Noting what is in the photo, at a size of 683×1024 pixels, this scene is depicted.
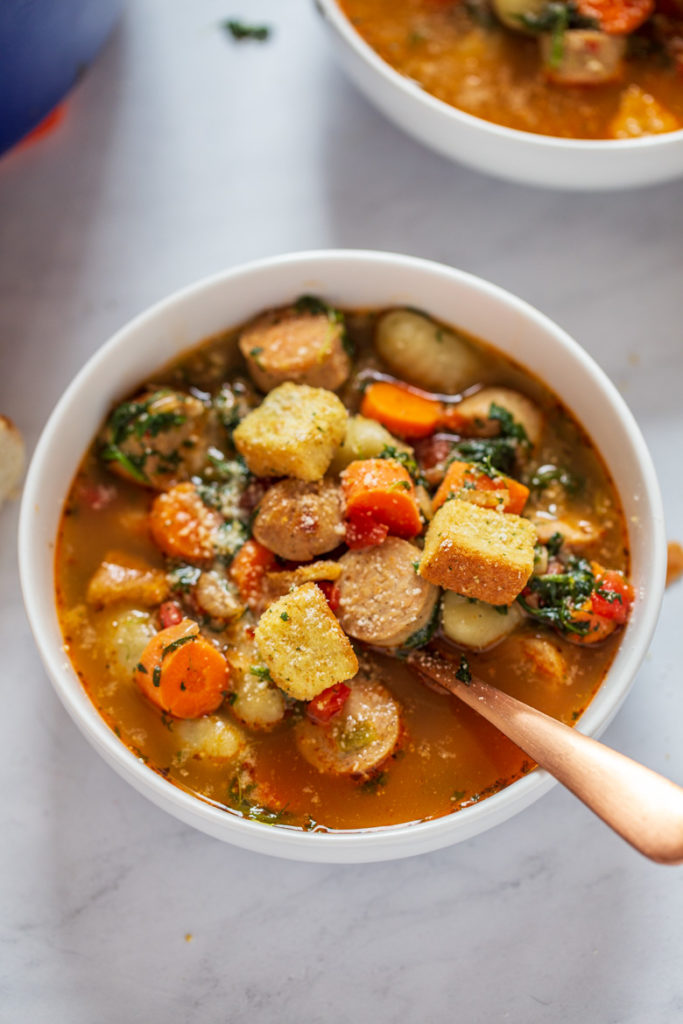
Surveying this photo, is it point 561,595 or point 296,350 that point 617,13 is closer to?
point 296,350

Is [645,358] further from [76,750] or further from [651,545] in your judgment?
[76,750]

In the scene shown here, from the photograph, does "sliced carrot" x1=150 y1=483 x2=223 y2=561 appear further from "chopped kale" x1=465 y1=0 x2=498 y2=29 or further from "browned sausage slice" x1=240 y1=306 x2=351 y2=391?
"chopped kale" x1=465 y1=0 x2=498 y2=29

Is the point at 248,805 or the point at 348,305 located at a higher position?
the point at 348,305

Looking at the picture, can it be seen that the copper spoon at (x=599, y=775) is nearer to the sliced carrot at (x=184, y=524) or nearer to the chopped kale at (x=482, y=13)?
the sliced carrot at (x=184, y=524)

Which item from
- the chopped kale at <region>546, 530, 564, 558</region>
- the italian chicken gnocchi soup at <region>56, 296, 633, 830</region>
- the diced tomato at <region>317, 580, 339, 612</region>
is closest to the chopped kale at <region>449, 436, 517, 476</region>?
the italian chicken gnocchi soup at <region>56, 296, 633, 830</region>

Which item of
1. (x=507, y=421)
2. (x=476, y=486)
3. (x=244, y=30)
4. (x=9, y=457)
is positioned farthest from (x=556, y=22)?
(x=9, y=457)

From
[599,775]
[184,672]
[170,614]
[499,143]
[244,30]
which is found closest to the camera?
[599,775]

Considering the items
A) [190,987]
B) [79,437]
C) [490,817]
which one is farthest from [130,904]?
[79,437]

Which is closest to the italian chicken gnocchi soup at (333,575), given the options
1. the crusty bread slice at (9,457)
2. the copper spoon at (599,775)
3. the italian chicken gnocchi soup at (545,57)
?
the copper spoon at (599,775)
